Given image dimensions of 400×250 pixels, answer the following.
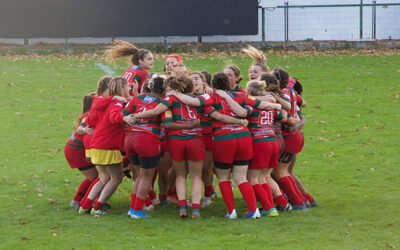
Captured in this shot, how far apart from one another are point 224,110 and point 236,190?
211 centimetres

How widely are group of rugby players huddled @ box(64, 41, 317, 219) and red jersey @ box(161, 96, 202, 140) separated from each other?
0.04 feet

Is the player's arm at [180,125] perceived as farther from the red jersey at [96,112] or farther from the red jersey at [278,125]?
the red jersey at [278,125]

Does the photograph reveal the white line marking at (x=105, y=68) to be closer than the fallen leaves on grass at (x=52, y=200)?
No

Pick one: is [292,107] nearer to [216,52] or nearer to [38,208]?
→ [38,208]

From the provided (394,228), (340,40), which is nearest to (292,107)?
(394,228)

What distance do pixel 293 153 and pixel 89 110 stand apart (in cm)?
250

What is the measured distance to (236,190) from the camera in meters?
9.39

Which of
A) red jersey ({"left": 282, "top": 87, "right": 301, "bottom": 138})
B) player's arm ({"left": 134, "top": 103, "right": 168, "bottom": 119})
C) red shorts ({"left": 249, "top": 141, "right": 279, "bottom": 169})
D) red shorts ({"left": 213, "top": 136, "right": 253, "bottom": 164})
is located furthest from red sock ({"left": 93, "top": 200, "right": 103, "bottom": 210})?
red jersey ({"left": 282, "top": 87, "right": 301, "bottom": 138})

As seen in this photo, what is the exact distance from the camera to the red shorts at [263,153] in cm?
765

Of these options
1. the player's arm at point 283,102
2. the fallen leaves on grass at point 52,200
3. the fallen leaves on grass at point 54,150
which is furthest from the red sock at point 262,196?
the fallen leaves on grass at point 54,150

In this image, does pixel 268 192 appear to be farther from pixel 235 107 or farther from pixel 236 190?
pixel 236 190

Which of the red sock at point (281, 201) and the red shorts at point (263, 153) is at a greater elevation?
the red shorts at point (263, 153)

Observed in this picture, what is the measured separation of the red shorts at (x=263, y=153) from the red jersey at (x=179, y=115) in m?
0.71

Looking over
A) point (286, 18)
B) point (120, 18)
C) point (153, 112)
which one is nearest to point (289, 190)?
point (153, 112)
